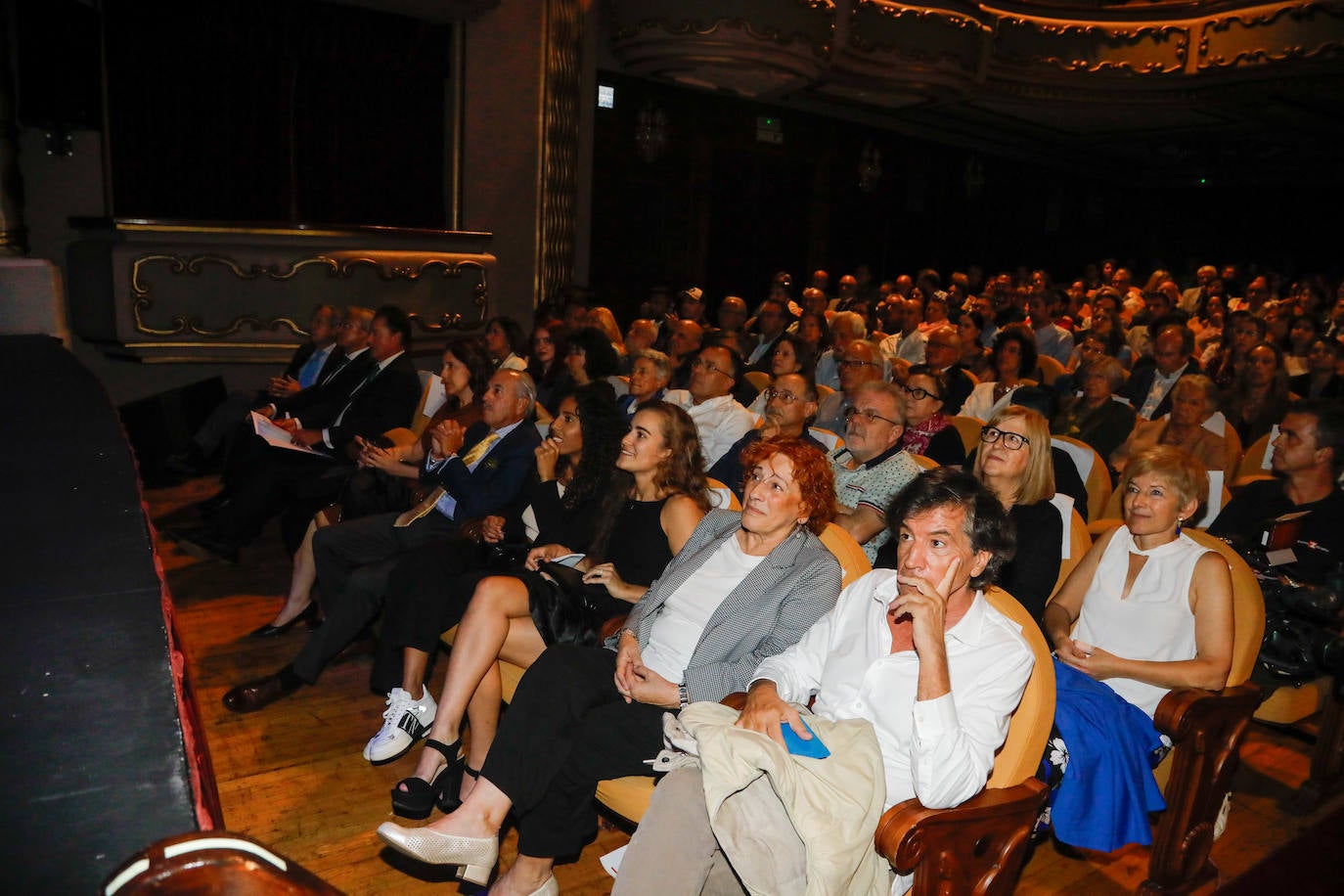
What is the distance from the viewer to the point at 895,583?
1866mm

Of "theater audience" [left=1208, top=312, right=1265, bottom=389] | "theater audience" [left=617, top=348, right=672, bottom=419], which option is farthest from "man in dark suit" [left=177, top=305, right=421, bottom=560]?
"theater audience" [left=1208, top=312, right=1265, bottom=389]

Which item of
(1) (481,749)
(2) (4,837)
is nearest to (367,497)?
(1) (481,749)

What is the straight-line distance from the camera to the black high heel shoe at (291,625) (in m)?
3.34

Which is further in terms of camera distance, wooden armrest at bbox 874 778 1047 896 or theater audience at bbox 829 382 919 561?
theater audience at bbox 829 382 919 561

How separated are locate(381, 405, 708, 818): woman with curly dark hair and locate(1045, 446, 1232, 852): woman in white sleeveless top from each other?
38.9 inches

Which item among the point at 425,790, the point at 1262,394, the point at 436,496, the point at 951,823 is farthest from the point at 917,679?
the point at 1262,394

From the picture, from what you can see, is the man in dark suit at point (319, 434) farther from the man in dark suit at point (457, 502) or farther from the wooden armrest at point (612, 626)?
the wooden armrest at point (612, 626)

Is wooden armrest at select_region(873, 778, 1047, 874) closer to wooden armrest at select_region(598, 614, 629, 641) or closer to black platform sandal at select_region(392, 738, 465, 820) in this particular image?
wooden armrest at select_region(598, 614, 629, 641)

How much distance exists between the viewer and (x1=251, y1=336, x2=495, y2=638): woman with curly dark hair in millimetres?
3352

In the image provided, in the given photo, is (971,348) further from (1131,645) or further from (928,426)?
(1131,645)

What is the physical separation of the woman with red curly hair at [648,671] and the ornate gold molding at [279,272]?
433cm

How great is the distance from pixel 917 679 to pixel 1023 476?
3.19 ft

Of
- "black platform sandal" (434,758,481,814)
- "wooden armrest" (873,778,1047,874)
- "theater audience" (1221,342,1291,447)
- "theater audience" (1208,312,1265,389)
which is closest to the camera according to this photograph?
"wooden armrest" (873,778,1047,874)

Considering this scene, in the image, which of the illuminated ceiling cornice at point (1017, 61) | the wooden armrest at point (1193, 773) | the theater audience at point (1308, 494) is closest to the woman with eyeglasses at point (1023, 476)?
the wooden armrest at point (1193, 773)
